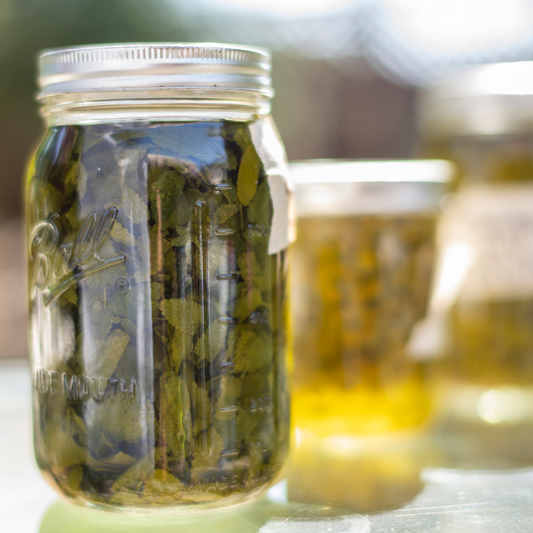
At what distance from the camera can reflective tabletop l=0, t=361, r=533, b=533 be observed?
709 mm

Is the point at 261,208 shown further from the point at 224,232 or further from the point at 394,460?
the point at 394,460

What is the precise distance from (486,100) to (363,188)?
0.97 ft

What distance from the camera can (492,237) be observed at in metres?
1.07

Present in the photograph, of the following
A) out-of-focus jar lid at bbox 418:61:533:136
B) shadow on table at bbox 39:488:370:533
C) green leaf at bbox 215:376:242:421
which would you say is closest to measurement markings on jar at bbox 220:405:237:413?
green leaf at bbox 215:376:242:421

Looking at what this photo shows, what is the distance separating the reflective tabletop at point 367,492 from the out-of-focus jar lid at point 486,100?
461 mm

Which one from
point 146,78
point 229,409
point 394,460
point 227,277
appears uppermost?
point 146,78

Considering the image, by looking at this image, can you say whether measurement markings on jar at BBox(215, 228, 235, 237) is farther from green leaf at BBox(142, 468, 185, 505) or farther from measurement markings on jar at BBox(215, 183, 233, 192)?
green leaf at BBox(142, 468, 185, 505)

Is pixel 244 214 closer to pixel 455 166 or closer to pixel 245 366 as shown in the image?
pixel 245 366

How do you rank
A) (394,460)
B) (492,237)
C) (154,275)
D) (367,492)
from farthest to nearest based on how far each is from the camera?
(492,237)
(394,460)
(367,492)
(154,275)

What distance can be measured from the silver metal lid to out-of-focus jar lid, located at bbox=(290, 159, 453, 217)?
0.84 ft

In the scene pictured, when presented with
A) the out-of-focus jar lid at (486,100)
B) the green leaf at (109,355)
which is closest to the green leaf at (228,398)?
the green leaf at (109,355)

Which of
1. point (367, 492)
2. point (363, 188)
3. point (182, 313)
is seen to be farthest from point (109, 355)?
point (363, 188)

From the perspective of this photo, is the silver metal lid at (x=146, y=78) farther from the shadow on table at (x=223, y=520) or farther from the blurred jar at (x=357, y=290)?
the shadow on table at (x=223, y=520)

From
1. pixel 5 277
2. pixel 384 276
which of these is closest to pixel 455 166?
pixel 384 276
